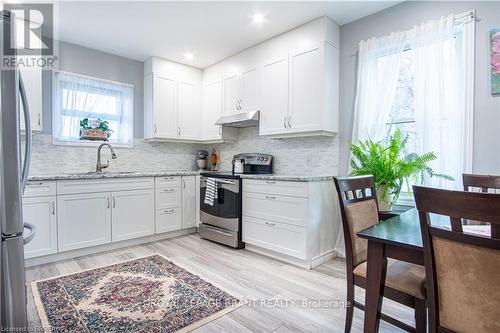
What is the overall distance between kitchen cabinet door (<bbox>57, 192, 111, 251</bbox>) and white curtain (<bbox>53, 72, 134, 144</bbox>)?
40.6 inches

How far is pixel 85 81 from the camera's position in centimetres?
372

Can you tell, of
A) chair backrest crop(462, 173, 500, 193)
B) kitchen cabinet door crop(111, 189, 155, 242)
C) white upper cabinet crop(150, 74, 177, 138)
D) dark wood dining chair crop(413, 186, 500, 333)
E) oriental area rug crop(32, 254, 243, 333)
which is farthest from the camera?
white upper cabinet crop(150, 74, 177, 138)

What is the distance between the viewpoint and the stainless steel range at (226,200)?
337 centimetres

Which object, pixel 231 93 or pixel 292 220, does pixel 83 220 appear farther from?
pixel 231 93

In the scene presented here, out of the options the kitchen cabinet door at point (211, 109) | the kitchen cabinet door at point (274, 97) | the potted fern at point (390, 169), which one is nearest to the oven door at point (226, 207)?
the kitchen cabinet door at point (274, 97)

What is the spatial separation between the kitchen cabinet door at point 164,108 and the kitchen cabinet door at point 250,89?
3.85ft

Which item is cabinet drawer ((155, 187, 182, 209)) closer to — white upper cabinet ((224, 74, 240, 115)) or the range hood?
the range hood

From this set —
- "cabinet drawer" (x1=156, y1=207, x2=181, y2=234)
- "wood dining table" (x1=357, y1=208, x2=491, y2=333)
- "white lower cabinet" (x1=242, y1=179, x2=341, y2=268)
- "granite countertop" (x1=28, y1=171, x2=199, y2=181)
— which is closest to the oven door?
"white lower cabinet" (x1=242, y1=179, x2=341, y2=268)

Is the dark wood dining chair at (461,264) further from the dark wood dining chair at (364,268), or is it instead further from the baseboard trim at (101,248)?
the baseboard trim at (101,248)

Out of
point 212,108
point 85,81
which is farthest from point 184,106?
point 85,81

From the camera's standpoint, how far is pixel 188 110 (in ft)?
14.4

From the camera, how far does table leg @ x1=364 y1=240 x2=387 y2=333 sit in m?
1.21

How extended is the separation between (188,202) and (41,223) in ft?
5.71

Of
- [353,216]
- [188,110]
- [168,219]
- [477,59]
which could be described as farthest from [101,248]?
[477,59]
